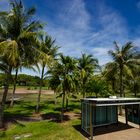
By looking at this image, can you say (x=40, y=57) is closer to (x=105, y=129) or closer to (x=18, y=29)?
(x=18, y=29)

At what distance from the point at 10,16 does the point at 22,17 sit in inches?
40.2

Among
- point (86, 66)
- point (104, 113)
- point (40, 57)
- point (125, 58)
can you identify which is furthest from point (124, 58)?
point (40, 57)

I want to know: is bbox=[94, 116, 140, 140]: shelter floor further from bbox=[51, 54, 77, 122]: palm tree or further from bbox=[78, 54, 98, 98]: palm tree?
bbox=[78, 54, 98, 98]: palm tree

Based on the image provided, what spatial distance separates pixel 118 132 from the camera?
1293cm

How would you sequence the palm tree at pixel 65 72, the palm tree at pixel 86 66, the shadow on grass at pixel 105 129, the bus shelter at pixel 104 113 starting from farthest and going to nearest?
the palm tree at pixel 86 66 → the palm tree at pixel 65 72 → the bus shelter at pixel 104 113 → the shadow on grass at pixel 105 129

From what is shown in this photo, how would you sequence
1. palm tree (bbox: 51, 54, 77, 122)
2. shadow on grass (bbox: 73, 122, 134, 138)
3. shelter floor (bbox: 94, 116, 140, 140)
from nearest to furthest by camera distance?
shelter floor (bbox: 94, 116, 140, 140), shadow on grass (bbox: 73, 122, 134, 138), palm tree (bbox: 51, 54, 77, 122)

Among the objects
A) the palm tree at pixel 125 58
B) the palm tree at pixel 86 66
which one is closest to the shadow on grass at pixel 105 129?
the palm tree at pixel 125 58

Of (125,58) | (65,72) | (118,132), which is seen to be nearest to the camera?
(118,132)

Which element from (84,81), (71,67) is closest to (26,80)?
(84,81)

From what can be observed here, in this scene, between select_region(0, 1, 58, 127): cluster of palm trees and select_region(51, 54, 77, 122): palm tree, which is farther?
select_region(51, 54, 77, 122): palm tree

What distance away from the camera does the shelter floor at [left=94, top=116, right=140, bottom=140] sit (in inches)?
464

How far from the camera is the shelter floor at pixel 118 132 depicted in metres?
11.8

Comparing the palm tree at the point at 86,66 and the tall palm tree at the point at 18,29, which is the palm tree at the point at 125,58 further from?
the tall palm tree at the point at 18,29

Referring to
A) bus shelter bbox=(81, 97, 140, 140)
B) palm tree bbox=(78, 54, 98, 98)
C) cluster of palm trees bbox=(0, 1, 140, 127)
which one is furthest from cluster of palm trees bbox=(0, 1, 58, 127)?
palm tree bbox=(78, 54, 98, 98)
